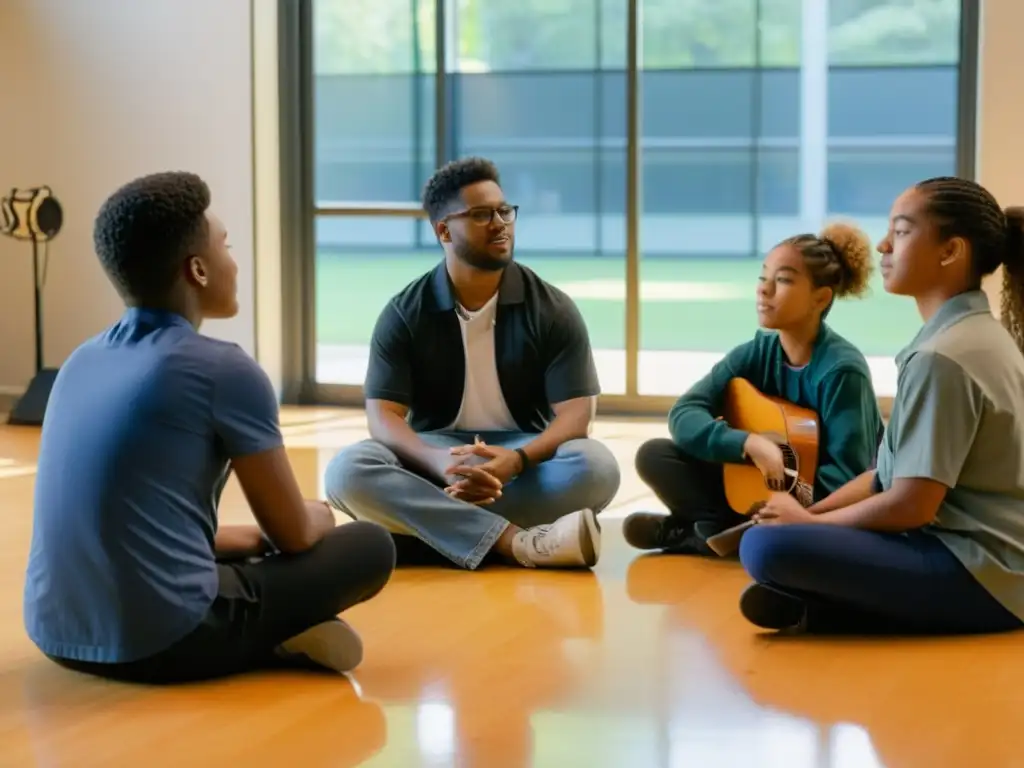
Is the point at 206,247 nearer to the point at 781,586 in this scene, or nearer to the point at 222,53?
the point at 781,586

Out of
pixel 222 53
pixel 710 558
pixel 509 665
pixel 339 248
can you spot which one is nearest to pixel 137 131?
pixel 222 53

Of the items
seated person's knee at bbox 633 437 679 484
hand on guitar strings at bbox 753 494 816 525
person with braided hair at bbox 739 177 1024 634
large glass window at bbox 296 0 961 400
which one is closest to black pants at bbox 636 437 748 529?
seated person's knee at bbox 633 437 679 484

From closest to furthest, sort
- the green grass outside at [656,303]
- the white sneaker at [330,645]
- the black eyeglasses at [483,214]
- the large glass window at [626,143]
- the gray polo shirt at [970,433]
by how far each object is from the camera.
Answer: the white sneaker at [330,645], the gray polo shirt at [970,433], the black eyeglasses at [483,214], the large glass window at [626,143], the green grass outside at [656,303]

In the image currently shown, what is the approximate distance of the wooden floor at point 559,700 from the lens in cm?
237

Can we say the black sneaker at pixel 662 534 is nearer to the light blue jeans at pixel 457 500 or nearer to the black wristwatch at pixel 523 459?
the light blue jeans at pixel 457 500

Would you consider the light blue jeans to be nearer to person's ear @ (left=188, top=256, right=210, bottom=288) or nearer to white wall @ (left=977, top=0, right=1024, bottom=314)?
person's ear @ (left=188, top=256, right=210, bottom=288)

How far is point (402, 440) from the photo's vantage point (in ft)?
12.5

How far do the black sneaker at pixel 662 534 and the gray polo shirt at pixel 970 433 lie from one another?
35.6 inches

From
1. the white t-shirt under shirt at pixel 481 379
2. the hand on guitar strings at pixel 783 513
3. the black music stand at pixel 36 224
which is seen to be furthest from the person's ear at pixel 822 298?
the black music stand at pixel 36 224

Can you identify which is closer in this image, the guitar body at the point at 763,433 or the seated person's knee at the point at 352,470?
the guitar body at the point at 763,433

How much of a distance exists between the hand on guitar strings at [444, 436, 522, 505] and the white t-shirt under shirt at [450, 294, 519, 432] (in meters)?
0.22

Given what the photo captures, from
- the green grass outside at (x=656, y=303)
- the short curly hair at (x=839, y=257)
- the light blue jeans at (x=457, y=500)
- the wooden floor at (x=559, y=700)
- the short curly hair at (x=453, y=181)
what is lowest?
the wooden floor at (x=559, y=700)

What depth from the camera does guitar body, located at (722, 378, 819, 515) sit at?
363 centimetres

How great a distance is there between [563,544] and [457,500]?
0.87 feet
